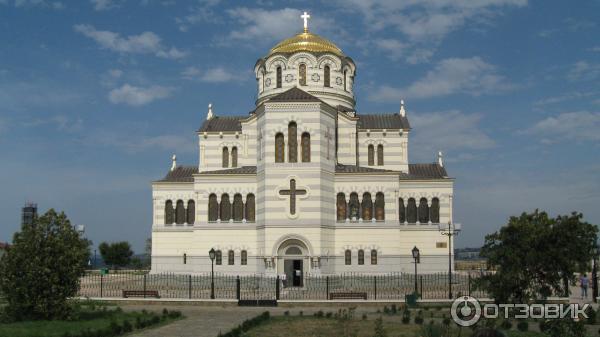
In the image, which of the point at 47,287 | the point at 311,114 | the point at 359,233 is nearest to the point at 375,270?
the point at 359,233

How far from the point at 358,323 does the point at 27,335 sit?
9.77m

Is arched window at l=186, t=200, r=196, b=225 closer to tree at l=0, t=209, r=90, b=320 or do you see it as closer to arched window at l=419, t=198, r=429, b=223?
arched window at l=419, t=198, r=429, b=223

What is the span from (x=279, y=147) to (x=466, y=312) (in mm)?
19970

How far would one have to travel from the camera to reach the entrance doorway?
126ft

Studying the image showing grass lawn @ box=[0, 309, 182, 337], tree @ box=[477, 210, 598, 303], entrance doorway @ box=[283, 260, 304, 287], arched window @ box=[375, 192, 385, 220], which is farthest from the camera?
arched window @ box=[375, 192, 385, 220]

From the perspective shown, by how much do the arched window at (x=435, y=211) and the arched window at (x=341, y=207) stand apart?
6753 millimetres

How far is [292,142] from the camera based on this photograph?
39344mm

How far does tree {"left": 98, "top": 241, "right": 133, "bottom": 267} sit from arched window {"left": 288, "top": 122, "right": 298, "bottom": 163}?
135ft

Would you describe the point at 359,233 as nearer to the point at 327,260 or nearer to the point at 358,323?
the point at 327,260

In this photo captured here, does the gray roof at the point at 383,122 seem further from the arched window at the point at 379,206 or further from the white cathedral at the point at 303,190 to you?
the arched window at the point at 379,206

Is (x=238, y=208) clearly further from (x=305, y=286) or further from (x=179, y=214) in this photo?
(x=305, y=286)

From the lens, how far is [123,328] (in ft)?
63.0

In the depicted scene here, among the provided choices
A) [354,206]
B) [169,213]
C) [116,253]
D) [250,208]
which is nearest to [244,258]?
[250,208]

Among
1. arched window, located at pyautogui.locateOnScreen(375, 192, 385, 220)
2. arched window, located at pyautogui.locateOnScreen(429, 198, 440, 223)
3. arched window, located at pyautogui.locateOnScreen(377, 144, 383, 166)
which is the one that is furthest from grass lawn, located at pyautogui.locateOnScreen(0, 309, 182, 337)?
arched window, located at pyautogui.locateOnScreen(377, 144, 383, 166)
